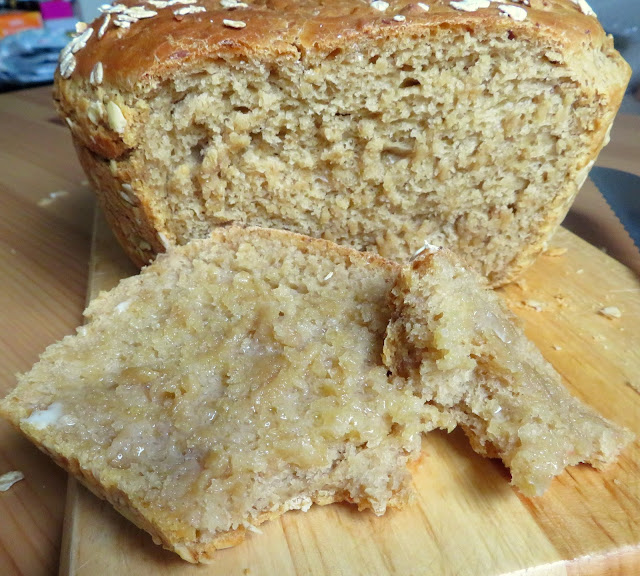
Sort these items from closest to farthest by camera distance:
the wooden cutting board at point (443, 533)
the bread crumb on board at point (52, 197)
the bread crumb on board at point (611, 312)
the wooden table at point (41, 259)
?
the wooden cutting board at point (443, 533) < the wooden table at point (41, 259) < the bread crumb on board at point (611, 312) < the bread crumb on board at point (52, 197)

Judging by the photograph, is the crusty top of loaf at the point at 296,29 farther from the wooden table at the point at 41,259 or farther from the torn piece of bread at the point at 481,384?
the wooden table at the point at 41,259

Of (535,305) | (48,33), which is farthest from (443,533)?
(48,33)

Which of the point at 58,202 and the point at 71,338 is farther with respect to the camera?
the point at 58,202

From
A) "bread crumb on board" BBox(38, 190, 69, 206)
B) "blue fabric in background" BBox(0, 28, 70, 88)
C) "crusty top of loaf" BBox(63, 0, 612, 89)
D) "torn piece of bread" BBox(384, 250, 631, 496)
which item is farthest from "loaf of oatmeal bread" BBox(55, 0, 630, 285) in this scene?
"blue fabric in background" BBox(0, 28, 70, 88)

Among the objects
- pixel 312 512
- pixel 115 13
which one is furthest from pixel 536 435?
pixel 115 13

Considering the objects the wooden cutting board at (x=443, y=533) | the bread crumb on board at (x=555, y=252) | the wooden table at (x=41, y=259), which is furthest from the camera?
the bread crumb on board at (x=555, y=252)

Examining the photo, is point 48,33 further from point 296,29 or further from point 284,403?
point 284,403

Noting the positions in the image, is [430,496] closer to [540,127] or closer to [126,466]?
[126,466]

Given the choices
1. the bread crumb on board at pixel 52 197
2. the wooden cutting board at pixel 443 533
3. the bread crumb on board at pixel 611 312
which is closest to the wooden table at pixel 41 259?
the bread crumb on board at pixel 52 197
